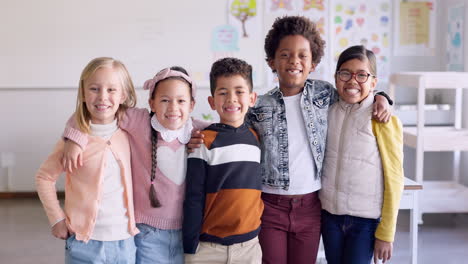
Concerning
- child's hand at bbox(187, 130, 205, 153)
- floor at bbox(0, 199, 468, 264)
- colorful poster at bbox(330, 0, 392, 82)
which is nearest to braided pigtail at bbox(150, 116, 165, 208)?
child's hand at bbox(187, 130, 205, 153)

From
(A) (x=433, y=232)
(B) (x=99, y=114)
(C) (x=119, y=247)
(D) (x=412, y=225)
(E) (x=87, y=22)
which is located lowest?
(A) (x=433, y=232)

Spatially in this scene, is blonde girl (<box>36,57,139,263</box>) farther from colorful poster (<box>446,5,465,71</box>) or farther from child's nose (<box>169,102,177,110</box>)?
colorful poster (<box>446,5,465,71</box>)

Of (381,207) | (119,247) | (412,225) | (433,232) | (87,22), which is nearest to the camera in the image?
(119,247)

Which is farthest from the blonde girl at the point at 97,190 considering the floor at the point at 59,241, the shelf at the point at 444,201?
the shelf at the point at 444,201

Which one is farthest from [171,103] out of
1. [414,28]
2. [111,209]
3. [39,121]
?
[414,28]

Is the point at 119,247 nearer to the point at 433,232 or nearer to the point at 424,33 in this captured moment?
the point at 433,232

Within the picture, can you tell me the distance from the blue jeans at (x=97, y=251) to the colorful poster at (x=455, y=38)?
3.44 meters

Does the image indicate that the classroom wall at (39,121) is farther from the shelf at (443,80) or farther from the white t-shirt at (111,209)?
the white t-shirt at (111,209)

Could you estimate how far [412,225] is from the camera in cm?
249

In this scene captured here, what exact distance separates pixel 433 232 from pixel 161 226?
2591 millimetres

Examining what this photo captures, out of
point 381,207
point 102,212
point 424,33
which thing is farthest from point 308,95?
point 424,33

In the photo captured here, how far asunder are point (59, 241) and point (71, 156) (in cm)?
211

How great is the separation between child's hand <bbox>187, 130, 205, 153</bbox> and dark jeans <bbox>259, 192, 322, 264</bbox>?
0.32m

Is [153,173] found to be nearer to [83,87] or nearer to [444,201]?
[83,87]
